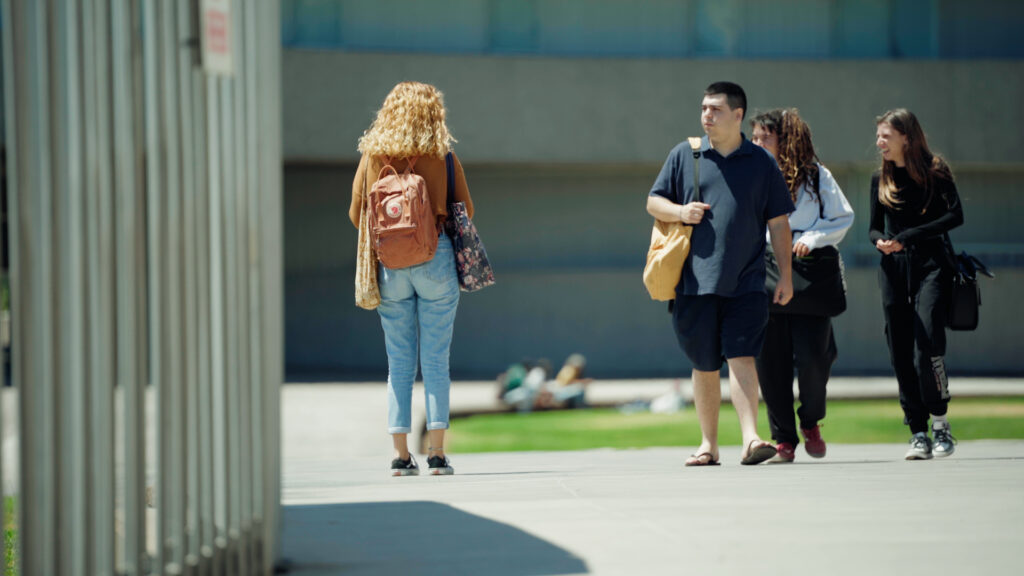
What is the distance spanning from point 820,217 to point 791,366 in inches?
32.6

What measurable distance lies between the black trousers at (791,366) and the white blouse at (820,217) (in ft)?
1.49

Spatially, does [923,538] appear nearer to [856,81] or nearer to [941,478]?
[941,478]

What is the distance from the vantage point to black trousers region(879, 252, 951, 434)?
6629 millimetres

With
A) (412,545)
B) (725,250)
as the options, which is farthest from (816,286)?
(412,545)

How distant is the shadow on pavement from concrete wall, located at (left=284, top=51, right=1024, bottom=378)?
53.0 ft

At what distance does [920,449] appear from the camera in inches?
260

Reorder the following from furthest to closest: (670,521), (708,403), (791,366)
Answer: (791,366) → (708,403) → (670,521)

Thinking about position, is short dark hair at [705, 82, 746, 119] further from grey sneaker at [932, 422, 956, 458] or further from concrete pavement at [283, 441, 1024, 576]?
grey sneaker at [932, 422, 956, 458]

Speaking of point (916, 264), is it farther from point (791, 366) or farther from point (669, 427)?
point (669, 427)

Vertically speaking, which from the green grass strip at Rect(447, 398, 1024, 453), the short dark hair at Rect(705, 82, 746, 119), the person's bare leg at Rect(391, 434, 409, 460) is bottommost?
the green grass strip at Rect(447, 398, 1024, 453)

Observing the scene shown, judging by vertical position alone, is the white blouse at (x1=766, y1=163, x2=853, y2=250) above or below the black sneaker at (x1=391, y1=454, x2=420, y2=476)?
above

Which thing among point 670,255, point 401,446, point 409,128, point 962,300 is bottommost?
point 401,446

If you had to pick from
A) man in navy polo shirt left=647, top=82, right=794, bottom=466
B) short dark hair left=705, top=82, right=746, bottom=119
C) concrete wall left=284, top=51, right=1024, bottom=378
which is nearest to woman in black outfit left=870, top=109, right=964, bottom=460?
man in navy polo shirt left=647, top=82, right=794, bottom=466

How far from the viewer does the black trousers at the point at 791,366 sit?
6.83 meters
